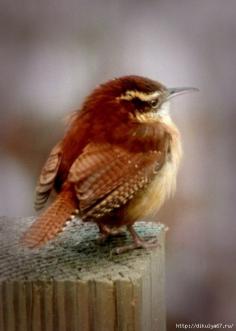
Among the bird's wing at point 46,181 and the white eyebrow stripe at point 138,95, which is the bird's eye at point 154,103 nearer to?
the white eyebrow stripe at point 138,95

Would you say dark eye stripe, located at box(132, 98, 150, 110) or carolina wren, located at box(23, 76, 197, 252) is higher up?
dark eye stripe, located at box(132, 98, 150, 110)

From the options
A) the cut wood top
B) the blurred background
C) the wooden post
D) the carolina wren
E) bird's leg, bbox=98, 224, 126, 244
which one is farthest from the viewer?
the blurred background

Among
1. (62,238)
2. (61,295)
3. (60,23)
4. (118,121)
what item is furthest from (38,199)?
(60,23)

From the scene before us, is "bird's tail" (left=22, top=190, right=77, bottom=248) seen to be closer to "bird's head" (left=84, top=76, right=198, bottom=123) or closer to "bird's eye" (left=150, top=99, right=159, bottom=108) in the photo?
"bird's head" (left=84, top=76, right=198, bottom=123)

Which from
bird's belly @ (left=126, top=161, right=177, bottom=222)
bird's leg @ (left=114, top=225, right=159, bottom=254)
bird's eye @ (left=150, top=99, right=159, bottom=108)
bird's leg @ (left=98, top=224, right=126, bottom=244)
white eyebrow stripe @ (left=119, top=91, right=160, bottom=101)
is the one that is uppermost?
white eyebrow stripe @ (left=119, top=91, right=160, bottom=101)

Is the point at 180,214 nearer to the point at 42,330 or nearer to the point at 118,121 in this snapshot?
the point at 118,121

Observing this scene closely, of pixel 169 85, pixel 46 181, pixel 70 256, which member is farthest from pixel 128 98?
pixel 169 85

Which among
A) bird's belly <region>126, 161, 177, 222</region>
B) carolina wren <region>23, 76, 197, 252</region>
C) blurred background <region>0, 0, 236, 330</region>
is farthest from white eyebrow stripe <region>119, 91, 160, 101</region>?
blurred background <region>0, 0, 236, 330</region>
